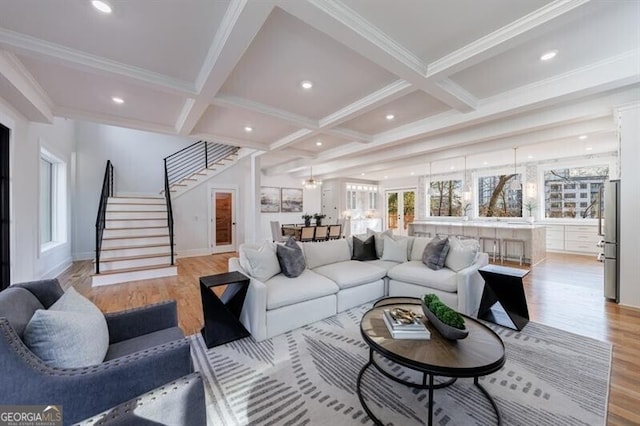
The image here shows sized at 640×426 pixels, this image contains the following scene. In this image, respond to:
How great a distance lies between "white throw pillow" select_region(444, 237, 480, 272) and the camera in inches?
130

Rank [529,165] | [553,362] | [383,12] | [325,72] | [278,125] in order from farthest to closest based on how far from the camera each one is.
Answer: [529,165], [278,125], [325,72], [553,362], [383,12]

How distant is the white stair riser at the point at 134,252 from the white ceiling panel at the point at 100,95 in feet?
8.71

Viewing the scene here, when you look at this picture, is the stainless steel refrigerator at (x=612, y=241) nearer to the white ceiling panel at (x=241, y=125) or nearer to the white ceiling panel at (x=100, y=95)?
the white ceiling panel at (x=241, y=125)

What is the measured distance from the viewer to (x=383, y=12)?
194 cm

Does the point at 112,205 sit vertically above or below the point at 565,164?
below

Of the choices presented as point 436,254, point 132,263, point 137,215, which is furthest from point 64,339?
point 137,215

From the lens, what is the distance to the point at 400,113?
3.98 metres

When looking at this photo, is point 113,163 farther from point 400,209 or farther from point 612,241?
point 612,241

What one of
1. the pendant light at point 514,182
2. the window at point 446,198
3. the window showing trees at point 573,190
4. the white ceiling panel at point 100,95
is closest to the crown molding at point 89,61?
the white ceiling panel at point 100,95

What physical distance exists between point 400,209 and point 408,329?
9932 mm

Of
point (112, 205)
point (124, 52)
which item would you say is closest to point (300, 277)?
point (124, 52)

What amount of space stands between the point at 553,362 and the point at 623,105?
3.47 metres

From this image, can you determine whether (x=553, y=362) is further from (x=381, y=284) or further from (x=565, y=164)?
(x=565, y=164)

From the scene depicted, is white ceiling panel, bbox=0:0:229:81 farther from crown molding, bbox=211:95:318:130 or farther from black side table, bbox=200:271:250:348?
black side table, bbox=200:271:250:348
